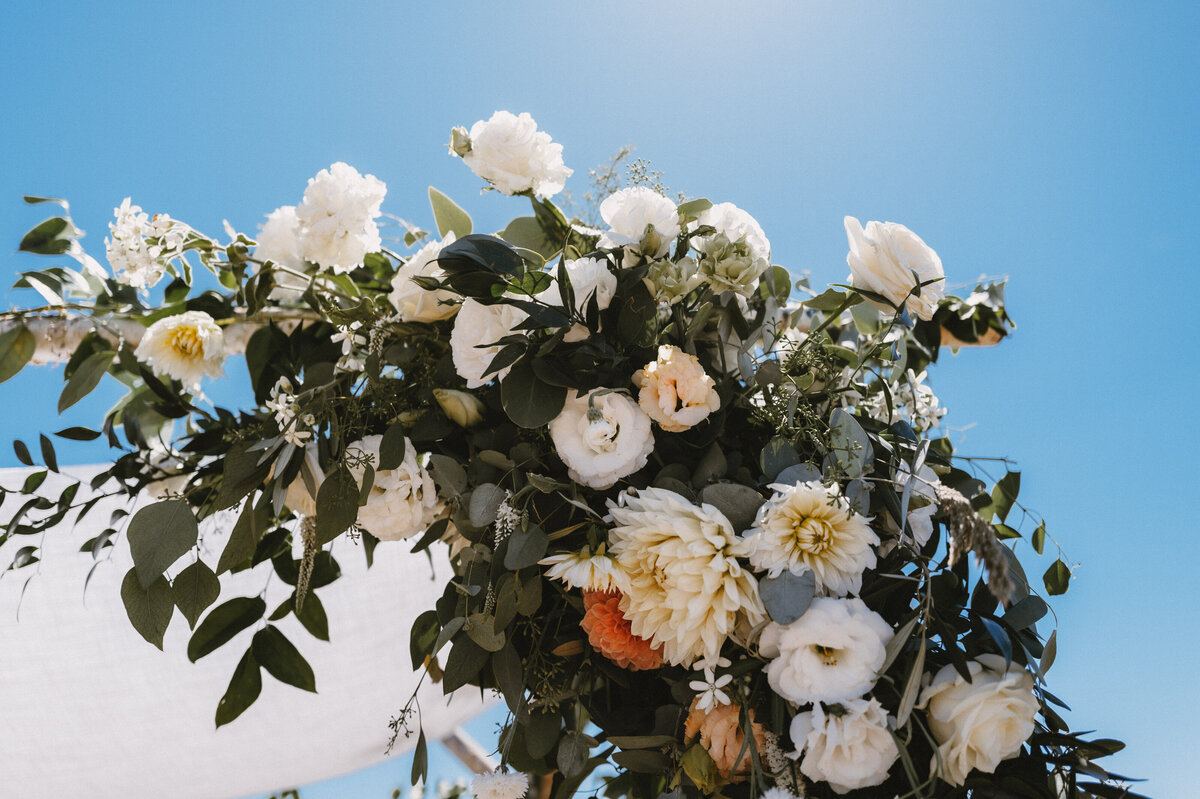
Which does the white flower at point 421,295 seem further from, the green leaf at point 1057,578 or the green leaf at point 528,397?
the green leaf at point 1057,578

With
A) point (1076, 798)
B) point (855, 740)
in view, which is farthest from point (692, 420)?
point (1076, 798)

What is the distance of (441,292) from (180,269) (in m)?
0.39

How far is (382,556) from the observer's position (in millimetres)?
1220

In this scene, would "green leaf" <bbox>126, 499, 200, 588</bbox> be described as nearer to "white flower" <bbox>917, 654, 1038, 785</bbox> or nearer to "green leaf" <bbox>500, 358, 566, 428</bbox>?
"green leaf" <bbox>500, 358, 566, 428</bbox>

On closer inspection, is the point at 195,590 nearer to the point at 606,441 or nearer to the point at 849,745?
the point at 606,441

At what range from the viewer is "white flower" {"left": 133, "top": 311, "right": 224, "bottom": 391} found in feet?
2.59

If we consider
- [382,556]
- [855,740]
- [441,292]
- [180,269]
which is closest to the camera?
[855,740]

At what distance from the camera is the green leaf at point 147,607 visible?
63cm

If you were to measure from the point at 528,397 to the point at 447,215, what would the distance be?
279 mm

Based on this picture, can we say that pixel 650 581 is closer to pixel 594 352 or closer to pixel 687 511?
pixel 687 511

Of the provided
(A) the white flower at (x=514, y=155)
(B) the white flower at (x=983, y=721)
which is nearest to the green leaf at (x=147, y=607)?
(A) the white flower at (x=514, y=155)

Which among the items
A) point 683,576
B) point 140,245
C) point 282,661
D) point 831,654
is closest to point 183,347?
point 140,245

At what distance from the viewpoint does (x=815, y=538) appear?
0.54 m

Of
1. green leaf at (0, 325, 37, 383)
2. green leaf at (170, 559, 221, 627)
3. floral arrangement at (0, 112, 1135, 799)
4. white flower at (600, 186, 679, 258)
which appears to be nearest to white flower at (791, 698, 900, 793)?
floral arrangement at (0, 112, 1135, 799)
